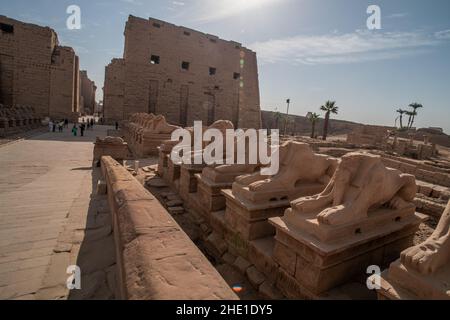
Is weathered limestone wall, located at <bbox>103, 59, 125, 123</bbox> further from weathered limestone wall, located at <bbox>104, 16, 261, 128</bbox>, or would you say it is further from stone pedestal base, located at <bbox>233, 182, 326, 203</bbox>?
stone pedestal base, located at <bbox>233, 182, 326, 203</bbox>

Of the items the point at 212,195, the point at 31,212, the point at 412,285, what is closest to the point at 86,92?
the point at 31,212

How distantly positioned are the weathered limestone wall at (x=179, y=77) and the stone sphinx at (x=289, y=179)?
17137mm

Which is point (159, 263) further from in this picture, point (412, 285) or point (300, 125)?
point (300, 125)

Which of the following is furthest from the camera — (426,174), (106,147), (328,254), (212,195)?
(426,174)

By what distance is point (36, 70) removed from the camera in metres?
17.7

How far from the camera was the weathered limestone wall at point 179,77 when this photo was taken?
58.8 feet

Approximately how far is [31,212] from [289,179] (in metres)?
3.25

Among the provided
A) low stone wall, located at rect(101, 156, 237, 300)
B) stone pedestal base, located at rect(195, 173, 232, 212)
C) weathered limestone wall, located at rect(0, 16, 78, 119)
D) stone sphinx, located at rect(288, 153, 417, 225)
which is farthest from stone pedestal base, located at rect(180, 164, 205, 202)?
weathered limestone wall, located at rect(0, 16, 78, 119)

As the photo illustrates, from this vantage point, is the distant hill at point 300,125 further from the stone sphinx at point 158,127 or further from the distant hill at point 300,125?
the stone sphinx at point 158,127

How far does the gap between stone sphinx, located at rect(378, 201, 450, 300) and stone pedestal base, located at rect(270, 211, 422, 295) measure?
42cm

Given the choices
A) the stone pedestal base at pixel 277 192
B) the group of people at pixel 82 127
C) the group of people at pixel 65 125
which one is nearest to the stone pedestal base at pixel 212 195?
the stone pedestal base at pixel 277 192
